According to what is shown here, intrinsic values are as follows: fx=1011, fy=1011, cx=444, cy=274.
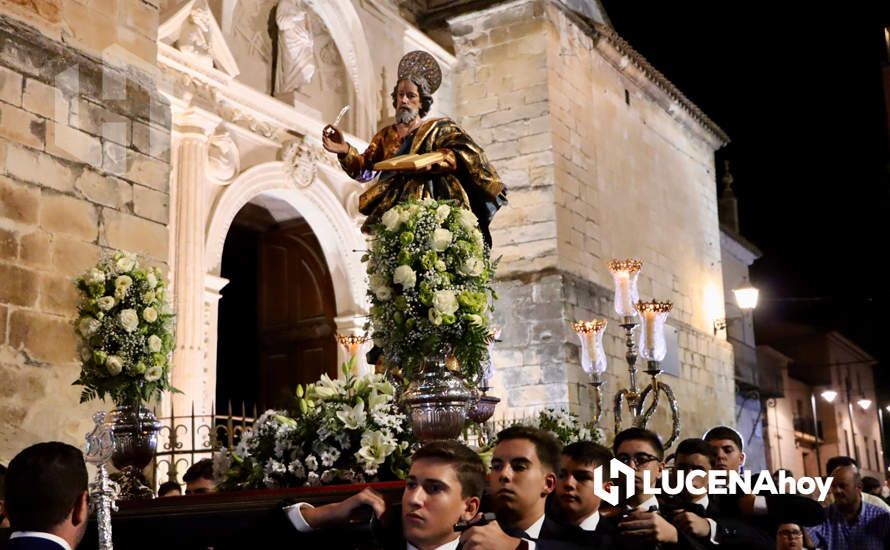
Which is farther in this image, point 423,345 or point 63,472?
point 423,345

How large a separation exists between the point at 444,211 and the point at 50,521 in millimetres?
2302

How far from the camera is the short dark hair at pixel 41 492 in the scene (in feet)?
9.78

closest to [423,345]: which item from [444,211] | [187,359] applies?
[444,211]

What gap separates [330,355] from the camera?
41.4 feet

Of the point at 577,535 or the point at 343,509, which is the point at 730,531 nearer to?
the point at 577,535

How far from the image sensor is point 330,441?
4539mm

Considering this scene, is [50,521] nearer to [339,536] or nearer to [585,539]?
[339,536]

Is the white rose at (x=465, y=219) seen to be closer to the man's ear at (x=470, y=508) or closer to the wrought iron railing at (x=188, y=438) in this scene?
the man's ear at (x=470, y=508)

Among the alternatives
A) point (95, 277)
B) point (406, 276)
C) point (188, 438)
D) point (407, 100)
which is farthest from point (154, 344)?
point (188, 438)

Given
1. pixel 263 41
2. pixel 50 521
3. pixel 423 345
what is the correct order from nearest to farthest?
pixel 50 521 < pixel 423 345 < pixel 263 41

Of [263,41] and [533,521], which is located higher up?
[263,41]

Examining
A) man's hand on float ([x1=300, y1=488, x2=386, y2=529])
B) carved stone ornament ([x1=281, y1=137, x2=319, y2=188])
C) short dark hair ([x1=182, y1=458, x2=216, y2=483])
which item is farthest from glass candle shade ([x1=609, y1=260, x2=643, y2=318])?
man's hand on float ([x1=300, y1=488, x2=386, y2=529])

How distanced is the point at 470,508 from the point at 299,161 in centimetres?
866

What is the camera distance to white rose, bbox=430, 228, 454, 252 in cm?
459
